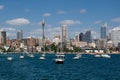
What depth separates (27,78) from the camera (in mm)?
84312

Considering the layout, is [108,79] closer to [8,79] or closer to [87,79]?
[87,79]

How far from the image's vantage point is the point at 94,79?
82375mm

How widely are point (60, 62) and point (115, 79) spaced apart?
73.4 m

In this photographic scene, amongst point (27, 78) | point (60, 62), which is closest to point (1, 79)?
point (27, 78)

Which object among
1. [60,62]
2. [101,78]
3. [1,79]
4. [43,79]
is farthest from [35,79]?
[60,62]

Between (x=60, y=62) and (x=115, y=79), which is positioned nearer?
(x=115, y=79)

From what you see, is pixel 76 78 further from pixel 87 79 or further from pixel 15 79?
pixel 15 79

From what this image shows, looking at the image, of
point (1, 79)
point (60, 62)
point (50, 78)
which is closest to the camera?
point (1, 79)

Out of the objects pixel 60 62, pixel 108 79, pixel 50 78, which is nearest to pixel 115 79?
pixel 108 79

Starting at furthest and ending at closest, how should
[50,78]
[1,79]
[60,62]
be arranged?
[60,62]
[50,78]
[1,79]

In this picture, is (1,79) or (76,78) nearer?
(1,79)

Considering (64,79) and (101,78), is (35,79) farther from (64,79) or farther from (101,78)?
(101,78)

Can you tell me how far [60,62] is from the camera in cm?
15638

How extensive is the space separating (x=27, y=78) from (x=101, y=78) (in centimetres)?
1608
